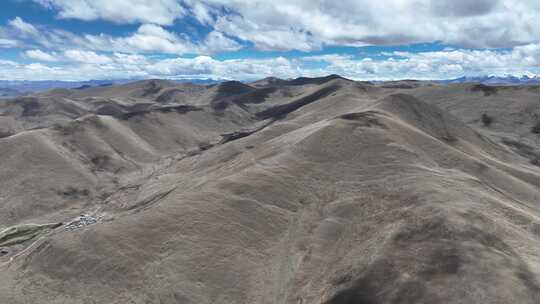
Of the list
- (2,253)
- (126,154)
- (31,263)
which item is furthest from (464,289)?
(126,154)

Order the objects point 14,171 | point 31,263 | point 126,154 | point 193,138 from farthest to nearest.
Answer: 1. point 193,138
2. point 126,154
3. point 14,171
4. point 31,263

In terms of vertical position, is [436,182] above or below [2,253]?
above

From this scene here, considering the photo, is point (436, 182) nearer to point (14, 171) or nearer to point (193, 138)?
point (14, 171)

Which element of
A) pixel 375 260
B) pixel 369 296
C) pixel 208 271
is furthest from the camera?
pixel 208 271

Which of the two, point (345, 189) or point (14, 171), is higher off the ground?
point (345, 189)

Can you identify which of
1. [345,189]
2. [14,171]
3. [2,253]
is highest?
[345,189]

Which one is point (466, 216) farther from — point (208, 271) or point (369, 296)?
point (208, 271)

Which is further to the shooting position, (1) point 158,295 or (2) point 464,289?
(1) point 158,295

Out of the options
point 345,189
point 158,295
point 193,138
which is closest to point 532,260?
point 345,189

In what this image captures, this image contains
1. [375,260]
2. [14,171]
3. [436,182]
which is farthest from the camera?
[14,171]
